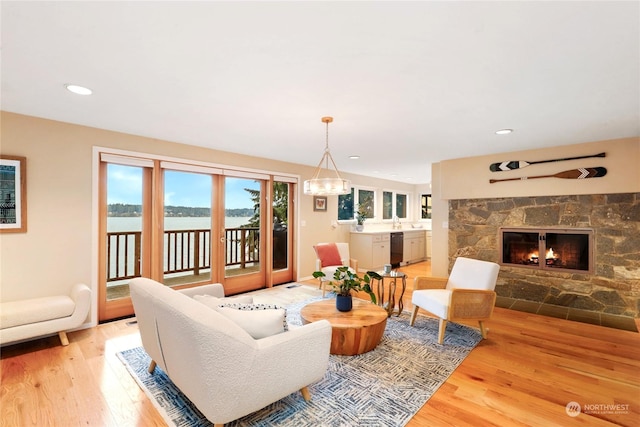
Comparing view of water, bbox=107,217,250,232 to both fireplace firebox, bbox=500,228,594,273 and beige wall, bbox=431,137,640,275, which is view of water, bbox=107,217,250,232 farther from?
fireplace firebox, bbox=500,228,594,273

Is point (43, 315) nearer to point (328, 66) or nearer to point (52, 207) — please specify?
point (52, 207)

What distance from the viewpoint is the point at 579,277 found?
415cm

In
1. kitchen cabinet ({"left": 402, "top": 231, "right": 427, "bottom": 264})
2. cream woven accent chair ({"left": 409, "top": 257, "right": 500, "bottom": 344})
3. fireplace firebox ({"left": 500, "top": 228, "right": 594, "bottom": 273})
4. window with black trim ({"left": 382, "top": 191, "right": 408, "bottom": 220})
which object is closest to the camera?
cream woven accent chair ({"left": 409, "top": 257, "right": 500, "bottom": 344})

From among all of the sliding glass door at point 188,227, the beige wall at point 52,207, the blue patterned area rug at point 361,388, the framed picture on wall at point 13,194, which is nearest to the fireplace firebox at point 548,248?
the blue patterned area rug at point 361,388

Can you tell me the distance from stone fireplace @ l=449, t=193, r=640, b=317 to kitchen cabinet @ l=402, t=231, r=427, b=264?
2290 millimetres

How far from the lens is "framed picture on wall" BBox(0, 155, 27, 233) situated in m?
2.81

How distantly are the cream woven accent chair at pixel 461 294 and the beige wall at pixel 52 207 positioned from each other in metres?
3.79

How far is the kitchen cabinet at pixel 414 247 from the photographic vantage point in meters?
7.52

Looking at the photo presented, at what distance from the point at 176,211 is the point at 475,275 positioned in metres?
3.94

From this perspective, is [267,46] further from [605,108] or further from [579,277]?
[579,277]

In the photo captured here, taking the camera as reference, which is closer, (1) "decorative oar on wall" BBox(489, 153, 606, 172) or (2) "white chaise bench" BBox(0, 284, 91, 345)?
(2) "white chaise bench" BBox(0, 284, 91, 345)

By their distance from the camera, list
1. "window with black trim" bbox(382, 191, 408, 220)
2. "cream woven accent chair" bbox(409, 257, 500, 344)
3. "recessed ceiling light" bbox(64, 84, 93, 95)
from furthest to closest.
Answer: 1. "window with black trim" bbox(382, 191, 408, 220)
2. "cream woven accent chair" bbox(409, 257, 500, 344)
3. "recessed ceiling light" bbox(64, 84, 93, 95)

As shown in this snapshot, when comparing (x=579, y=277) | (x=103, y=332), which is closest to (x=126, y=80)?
(x=103, y=332)

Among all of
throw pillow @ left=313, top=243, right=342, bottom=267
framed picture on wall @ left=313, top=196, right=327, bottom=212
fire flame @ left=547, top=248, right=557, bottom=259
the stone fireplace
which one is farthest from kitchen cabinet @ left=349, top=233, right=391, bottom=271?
fire flame @ left=547, top=248, right=557, bottom=259
